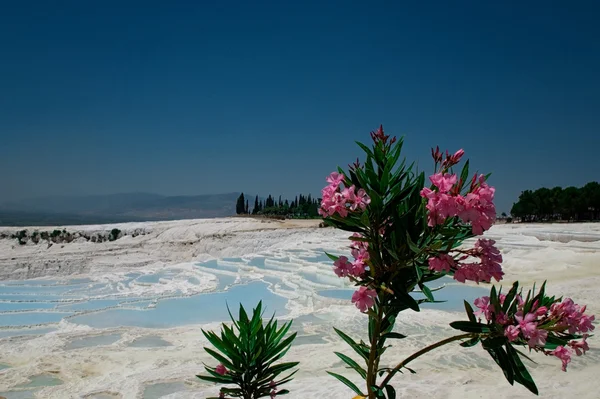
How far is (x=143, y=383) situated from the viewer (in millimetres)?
4664

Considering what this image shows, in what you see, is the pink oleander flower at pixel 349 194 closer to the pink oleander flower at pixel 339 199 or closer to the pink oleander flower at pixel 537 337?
the pink oleander flower at pixel 339 199

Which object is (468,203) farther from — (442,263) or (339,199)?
(339,199)

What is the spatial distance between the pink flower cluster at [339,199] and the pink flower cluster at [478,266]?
10.9 inches

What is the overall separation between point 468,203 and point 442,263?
0.71 ft

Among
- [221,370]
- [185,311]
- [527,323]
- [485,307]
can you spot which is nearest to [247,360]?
[221,370]

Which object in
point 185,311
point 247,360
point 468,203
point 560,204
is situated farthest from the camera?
point 560,204

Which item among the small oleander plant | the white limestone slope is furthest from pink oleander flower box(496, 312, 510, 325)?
the white limestone slope

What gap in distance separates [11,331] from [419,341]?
6.50 meters

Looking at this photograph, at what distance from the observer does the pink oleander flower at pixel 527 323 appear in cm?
113

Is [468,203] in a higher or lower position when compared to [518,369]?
higher

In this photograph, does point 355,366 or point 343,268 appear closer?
point 343,268

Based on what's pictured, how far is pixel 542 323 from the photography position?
1.23m

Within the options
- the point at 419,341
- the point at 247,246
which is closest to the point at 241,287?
the point at 419,341

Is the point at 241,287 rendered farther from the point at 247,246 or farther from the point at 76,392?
the point at 247,246
